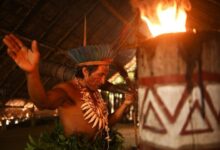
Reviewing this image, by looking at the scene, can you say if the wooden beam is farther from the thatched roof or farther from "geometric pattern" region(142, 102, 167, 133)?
"geometric pattern" region(142, 102, 167, 133)

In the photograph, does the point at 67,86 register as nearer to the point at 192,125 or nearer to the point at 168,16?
the point at 168,16

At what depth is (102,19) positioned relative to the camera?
9.87 meters

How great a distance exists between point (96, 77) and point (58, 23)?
5.56 metres

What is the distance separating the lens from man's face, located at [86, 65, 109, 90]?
334 centimetres

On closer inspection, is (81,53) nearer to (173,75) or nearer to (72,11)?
(173,75)

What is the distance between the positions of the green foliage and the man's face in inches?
24.0

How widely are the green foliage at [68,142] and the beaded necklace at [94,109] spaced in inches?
5.6

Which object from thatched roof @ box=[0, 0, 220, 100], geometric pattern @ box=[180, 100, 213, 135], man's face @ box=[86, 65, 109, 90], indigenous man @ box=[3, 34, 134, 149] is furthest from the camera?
thatched roof @ box=[0, 0, 220, 100]

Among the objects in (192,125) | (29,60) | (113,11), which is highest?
(113,11)

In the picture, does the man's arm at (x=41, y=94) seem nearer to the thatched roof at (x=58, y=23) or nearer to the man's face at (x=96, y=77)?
the man's face at (x=96, y=77)

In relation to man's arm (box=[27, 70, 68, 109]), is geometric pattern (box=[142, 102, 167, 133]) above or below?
below

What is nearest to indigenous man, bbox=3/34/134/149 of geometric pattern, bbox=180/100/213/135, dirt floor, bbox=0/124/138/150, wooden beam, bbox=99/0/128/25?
geometric pattern, bbox=180/100/213/135

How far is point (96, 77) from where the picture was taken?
334 cm

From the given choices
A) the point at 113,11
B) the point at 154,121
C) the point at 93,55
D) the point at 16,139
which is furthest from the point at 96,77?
the point at 113,11
